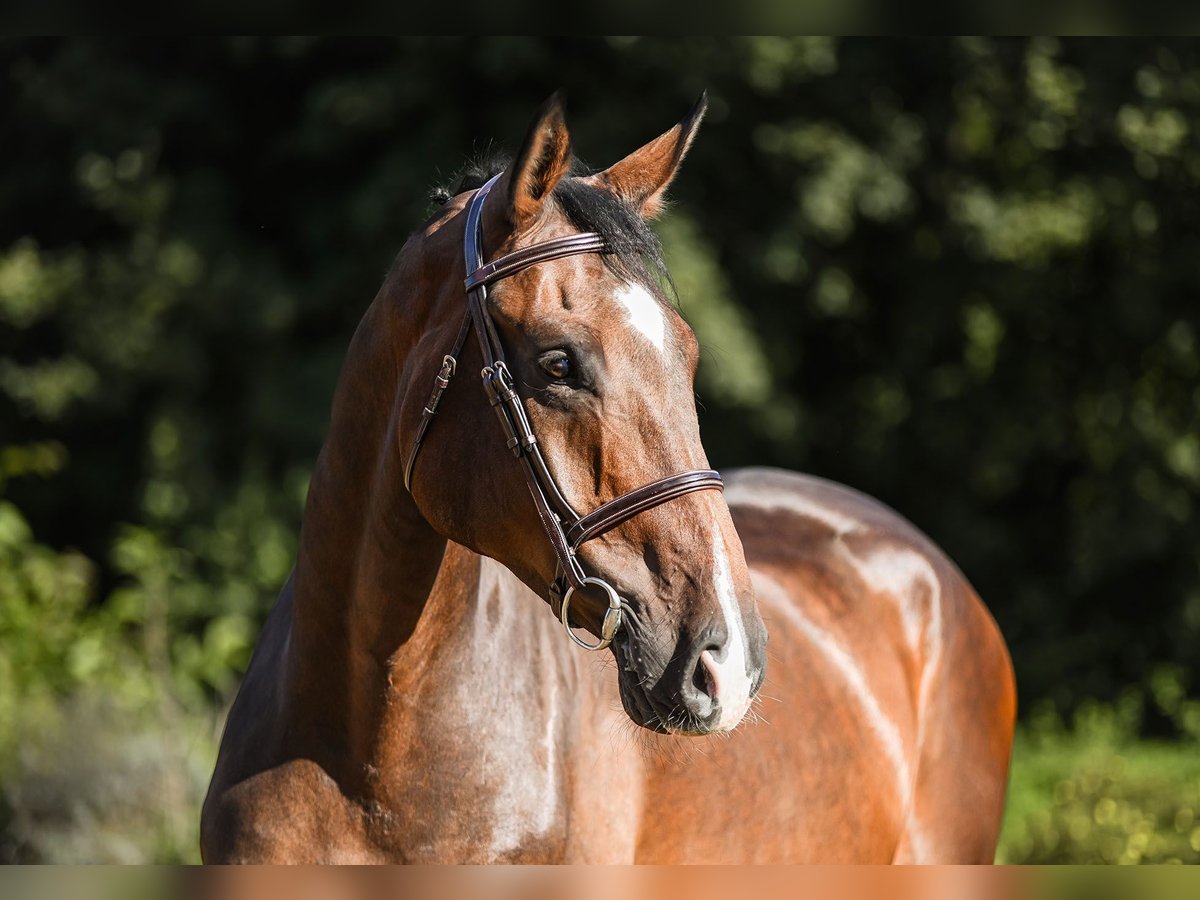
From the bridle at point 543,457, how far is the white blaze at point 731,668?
17cm

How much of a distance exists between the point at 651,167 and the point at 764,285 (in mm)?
7097

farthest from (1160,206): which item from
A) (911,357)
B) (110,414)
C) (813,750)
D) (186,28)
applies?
(186,28)

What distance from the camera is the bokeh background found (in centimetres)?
872

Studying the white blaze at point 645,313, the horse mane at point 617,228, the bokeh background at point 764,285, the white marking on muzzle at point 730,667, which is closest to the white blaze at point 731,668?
the white marking on muzzle at point 730,667

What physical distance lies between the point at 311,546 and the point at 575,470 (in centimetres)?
72

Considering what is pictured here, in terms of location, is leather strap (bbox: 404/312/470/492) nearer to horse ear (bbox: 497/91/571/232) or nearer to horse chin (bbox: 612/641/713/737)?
horse ear (bbox: 497/91/571/232)

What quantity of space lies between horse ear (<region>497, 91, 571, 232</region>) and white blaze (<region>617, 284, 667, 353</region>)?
23 centimetres

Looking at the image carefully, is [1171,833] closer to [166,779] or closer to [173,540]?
[166,779]

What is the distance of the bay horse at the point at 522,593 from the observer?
6.22 ft

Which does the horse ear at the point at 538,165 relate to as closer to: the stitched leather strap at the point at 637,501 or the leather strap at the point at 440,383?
the leather strap at the point at 440,383

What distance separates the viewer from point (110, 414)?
9.53 metres

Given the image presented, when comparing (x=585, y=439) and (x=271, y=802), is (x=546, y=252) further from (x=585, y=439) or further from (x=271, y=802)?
(x=271, y=802)

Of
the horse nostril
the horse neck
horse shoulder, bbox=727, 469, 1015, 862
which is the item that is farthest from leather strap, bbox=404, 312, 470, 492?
horse shoulder, bbox=727, 469, 1015, 862

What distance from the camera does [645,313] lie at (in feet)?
6.53
